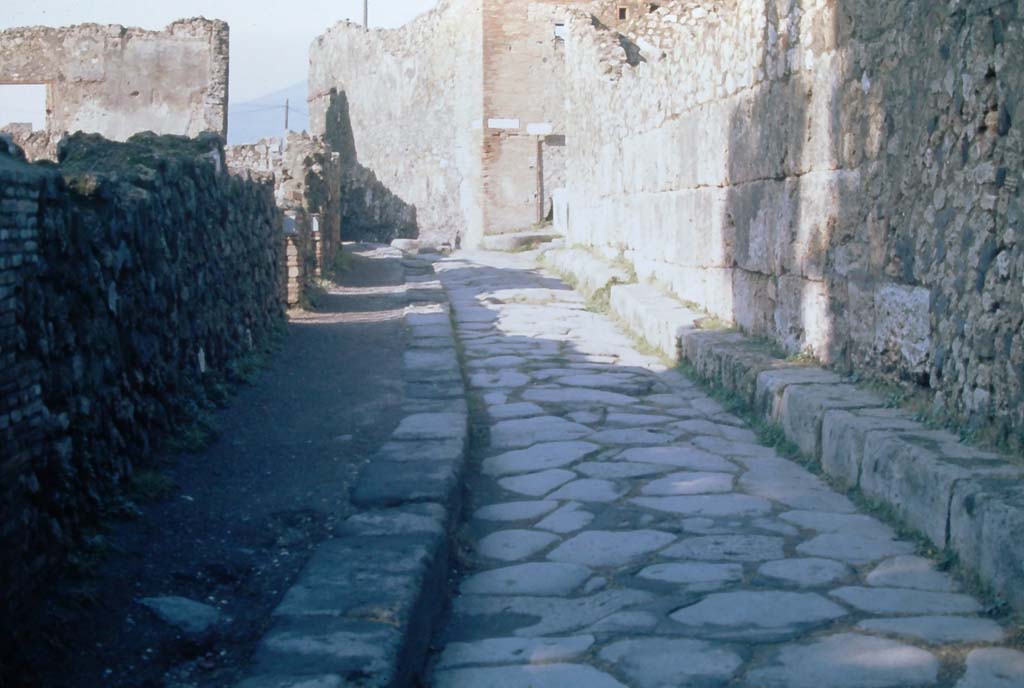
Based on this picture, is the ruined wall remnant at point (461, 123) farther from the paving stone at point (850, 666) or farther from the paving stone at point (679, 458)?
the paving stone at point (850, 666)

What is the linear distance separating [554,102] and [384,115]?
7.43 meters

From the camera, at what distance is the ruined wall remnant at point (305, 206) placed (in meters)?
10.0

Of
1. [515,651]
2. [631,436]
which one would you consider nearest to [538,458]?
[631,436]

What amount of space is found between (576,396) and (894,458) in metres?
2.92

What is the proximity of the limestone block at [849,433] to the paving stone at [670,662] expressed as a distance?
1607 mm

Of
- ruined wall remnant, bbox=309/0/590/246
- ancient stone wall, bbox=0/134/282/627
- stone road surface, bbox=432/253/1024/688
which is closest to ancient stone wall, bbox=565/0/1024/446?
stone road surface, bbox=432/253/1024/688

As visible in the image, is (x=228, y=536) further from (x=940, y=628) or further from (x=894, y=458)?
(x=894, y=458)

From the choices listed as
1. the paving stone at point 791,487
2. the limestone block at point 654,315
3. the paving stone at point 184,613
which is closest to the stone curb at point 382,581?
the paving stone at point 184,613

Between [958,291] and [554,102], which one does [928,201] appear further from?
[554,102]

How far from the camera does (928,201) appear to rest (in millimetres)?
4738

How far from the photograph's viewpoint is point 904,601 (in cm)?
348

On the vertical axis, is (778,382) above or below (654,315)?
below

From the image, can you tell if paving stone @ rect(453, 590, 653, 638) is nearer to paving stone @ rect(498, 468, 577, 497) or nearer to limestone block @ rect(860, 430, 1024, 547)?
limestone block @ rect(860, 430, 1024, 547)

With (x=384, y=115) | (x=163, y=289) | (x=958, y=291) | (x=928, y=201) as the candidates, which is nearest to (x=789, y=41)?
(x=928, y=201)
